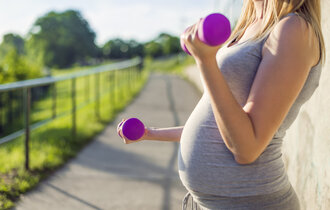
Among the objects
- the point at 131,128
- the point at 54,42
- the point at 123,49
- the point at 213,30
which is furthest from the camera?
the point at 123,49

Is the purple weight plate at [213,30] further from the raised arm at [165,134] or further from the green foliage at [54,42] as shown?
the green foliage at [54,42]

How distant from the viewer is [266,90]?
110cm

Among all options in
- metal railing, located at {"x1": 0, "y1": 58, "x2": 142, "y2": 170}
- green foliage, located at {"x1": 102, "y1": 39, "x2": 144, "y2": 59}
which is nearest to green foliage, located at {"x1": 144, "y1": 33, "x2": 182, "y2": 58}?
Result: green foliage, located at {"x1": 102, "y1": 39, "x2": 144, "y2": 59}

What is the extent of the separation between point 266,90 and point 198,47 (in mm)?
233

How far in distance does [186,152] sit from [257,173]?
0.25m

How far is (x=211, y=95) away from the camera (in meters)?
1.08

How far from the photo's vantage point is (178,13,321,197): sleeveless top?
1.21m

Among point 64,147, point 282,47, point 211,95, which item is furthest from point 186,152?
point 64,147

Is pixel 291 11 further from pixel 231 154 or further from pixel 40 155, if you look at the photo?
pixel 40 155

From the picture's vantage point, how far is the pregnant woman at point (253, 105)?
43.1 inches

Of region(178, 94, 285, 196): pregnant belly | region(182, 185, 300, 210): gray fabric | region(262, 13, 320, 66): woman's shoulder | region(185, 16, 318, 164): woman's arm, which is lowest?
region(182, 185, 300, 210): gray fabric

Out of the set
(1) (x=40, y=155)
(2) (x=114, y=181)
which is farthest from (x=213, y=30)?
(1) (x=40, y=155)

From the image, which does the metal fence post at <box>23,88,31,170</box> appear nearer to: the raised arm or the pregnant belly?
the raised arm

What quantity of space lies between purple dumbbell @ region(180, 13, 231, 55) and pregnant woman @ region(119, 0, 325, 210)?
27 mm
